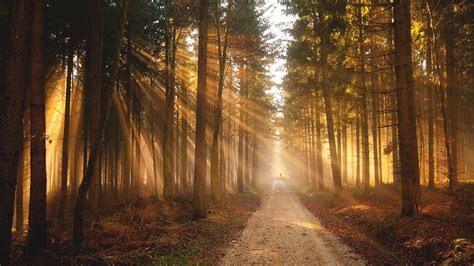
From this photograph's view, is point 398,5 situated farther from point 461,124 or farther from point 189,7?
Result: point 461,124

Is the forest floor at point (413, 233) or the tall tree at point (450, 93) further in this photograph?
the tall tree at point (450, 93)

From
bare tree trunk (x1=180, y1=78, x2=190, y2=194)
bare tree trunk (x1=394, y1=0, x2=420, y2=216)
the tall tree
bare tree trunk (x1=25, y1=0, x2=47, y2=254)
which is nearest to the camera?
bare tree trunk (x1=25, y1=0, x2=47, y2=254)

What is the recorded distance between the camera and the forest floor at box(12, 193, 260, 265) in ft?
25.7

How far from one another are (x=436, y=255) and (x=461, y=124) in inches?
1333

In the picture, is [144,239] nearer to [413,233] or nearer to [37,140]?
[37,140]

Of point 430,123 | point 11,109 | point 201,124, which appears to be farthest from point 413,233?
point 430,123

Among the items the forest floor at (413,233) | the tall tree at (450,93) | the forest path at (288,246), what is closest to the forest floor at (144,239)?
the forest path at (288,246)

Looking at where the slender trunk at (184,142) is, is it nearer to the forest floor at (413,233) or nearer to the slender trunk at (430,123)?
the forest floor at (413,233)

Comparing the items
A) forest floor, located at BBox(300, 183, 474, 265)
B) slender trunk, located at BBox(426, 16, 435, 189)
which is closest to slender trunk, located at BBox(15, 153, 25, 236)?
forest floor, located at BBox(300, 183, 474, 265)

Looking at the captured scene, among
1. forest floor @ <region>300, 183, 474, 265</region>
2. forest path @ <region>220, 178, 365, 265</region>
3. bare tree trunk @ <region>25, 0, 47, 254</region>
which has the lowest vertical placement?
forest path @ <region>220, 178, 365, 265</region>

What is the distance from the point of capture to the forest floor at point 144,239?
7.84 meters

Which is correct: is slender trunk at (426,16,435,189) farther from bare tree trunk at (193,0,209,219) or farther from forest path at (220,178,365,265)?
bare tree trunk at (193,0,209,219)

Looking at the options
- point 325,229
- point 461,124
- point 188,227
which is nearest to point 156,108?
point 188,227

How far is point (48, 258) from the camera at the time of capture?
25.0ft
